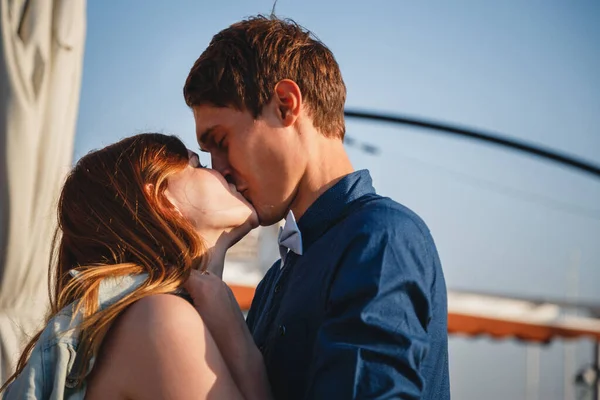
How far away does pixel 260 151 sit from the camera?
2186 mm

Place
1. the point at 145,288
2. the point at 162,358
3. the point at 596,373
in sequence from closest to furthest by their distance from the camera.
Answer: the point at 162,358
the point at 145,288
the point at 596,373

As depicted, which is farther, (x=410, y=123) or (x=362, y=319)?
(x=410, y=123)

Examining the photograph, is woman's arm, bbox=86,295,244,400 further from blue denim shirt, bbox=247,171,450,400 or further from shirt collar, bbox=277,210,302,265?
shirt collar, bbox=277,210,302,265

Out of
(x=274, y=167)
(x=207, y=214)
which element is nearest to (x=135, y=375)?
(x=207, y=214)

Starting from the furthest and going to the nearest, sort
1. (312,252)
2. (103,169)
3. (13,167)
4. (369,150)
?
(369,150) → (13,167) → (103,169) → (312,252)

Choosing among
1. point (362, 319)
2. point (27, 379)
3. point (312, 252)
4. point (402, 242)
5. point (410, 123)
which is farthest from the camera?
point (410, 123)

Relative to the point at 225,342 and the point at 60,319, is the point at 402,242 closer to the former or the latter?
the point at 225,342

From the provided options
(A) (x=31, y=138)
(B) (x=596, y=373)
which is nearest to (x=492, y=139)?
(B) (x=596, y=373)

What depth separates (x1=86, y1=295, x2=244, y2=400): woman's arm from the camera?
169cm

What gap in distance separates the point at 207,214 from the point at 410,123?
19.3 ft

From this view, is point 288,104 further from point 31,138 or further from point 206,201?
point 31,138

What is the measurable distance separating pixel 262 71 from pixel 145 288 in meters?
0.71

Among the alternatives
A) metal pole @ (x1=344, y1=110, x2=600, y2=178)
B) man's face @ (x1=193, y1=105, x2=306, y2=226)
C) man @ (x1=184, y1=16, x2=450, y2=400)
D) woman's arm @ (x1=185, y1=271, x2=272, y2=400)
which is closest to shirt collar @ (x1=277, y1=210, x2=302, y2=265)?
man @ (x1=184, y1=16, x2=450, y2=400)

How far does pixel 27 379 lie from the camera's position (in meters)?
1.81
